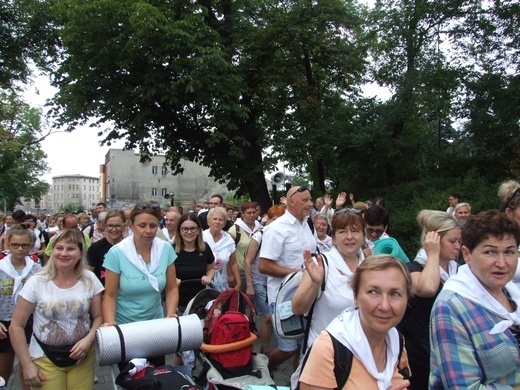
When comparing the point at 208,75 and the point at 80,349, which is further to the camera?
the point at 208,75

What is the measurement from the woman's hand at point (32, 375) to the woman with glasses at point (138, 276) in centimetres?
56

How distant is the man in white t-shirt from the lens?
4.20 m

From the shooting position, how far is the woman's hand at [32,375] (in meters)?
3.00

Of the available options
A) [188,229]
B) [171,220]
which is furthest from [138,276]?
[171,220]

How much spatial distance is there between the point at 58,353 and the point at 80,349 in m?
0.16

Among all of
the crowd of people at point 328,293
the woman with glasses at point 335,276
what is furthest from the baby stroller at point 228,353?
the woman with glasses at point 335,276

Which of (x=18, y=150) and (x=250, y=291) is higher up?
(x=18, y=150)

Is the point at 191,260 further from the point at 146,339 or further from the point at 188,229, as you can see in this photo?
the point at 146,339

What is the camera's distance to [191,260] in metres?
4.75

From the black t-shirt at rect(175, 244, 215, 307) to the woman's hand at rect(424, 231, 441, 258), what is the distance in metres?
2.63

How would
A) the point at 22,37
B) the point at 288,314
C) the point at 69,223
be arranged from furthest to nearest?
the point at 22,37, the point at 69,223, the point at 288,314

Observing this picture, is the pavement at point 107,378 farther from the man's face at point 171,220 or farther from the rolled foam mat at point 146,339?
the man's face at point 171,220

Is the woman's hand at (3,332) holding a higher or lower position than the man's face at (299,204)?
lower

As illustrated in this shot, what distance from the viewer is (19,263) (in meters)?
4.04
